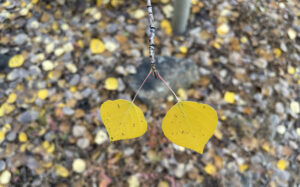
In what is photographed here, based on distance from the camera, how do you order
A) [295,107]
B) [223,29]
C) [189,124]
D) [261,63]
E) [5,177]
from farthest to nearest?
[223,29] → [261,63] → [295,107] → [5,177] → [189,124]

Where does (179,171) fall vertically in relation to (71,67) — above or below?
below

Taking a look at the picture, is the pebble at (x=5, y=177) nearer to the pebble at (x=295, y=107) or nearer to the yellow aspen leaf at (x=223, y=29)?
the yellow aspen leaf at (x=223, y=29)

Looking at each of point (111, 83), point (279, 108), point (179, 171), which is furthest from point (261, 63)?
point (111, 83)

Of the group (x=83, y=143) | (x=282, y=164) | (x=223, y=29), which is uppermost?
(x=223, y=29)

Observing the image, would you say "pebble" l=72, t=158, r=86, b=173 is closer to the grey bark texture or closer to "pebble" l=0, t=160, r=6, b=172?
"pebble" l=0, t=160, r=6, b=172

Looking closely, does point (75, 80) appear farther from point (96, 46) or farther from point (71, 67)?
point (96, 46)

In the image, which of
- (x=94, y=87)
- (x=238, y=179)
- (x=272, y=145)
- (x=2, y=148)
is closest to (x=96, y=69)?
(x=94, y=87)

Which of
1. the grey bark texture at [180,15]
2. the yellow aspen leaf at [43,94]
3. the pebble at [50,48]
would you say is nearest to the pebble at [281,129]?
the grey bark texture at [180,15]
